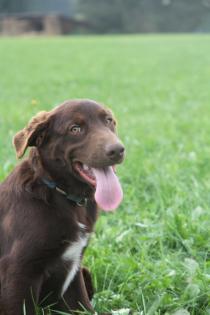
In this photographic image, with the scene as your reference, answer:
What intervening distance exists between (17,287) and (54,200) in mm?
432

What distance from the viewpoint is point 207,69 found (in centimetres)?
1831

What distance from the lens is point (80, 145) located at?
272cm

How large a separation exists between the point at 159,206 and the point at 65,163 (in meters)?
1.65

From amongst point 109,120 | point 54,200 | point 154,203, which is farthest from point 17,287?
point 154,203

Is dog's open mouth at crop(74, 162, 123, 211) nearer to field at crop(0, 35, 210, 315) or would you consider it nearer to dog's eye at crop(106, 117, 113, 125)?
dog's eye at crop(106, 117, 113, 125)

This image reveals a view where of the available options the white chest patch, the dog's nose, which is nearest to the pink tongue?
the dog's nose

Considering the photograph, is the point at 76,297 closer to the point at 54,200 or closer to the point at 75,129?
the point at 54,200

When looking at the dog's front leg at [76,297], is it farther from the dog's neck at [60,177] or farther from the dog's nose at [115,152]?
the dog's nose at [115,152]

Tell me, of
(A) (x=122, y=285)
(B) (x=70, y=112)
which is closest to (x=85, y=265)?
(A) (x=122, y=285)

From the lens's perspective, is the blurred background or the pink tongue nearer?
the pink tongue

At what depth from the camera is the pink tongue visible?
261 cm

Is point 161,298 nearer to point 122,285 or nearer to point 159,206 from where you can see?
point 122,285

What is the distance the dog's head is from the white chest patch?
0.80 feet

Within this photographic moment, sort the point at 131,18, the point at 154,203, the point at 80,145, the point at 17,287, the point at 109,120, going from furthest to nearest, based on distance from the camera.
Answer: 1. the point at 131,18
2. the point at 154,203
3. the point at 109,120
4. the point at 80,145
5. the point at 17,287
